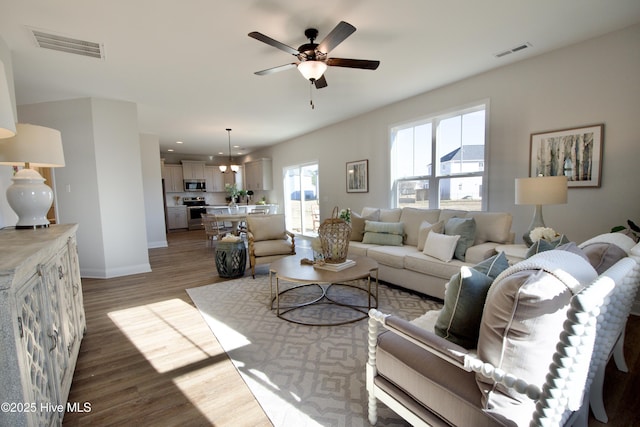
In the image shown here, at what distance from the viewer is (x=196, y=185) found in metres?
10.1

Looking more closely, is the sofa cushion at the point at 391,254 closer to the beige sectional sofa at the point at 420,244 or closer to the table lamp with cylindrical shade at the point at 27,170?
the beige sectional sofa at the point at 420,244

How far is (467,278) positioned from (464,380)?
16.4 inches

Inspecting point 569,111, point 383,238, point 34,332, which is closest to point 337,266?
point 383,238

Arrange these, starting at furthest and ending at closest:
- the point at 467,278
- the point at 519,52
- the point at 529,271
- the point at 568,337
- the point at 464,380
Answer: the point at 519,52
the point at 467,278
the point at 464,380
the point at 529,271
the point at 568,337

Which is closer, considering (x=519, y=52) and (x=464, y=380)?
(x=464, y=380)

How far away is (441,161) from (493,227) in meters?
1.54

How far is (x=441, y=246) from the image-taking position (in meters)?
3.11

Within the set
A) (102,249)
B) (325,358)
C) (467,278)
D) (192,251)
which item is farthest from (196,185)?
(467,278)

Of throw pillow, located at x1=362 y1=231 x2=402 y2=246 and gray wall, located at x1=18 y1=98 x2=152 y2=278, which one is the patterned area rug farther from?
gray wall, located at x1=18 y1=98 x2=152 y2=278

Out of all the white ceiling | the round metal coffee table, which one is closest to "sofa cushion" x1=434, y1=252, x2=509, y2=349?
the round metal coffee table

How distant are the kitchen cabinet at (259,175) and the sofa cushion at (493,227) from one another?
21.9 feet

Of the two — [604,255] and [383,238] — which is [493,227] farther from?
[604,255]

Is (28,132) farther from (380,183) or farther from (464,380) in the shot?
(380,183)

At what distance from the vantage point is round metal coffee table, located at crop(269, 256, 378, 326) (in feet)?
8.78
